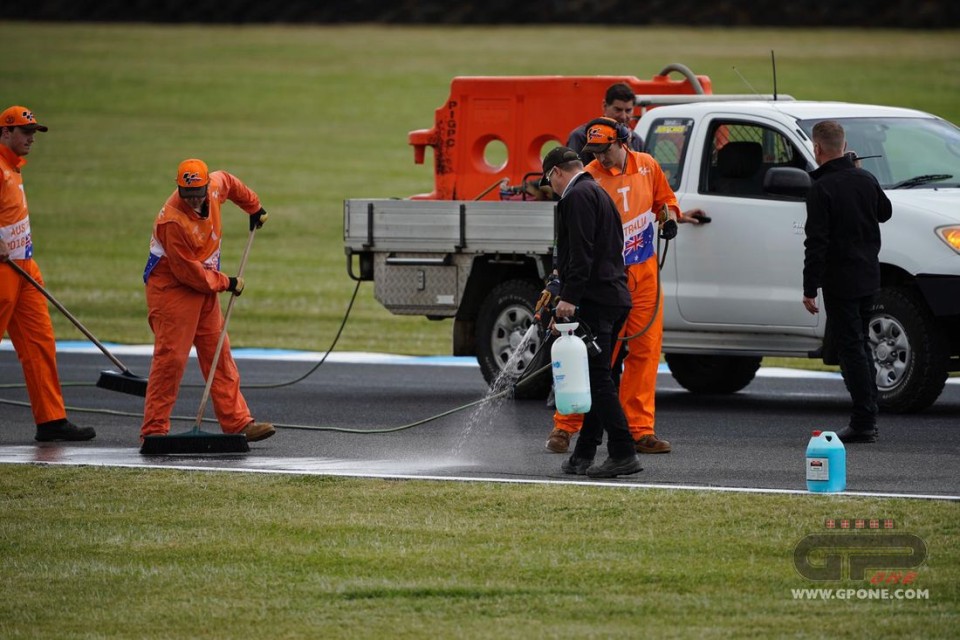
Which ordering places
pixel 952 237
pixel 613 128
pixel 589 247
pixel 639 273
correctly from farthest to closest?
pixel 952 237, pixel 639 273, pixel 613 128, pixel 589 247

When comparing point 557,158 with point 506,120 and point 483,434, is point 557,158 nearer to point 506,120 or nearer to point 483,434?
point 483,434

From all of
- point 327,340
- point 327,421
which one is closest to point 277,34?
point 327,340

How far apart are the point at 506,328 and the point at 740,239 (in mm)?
1935

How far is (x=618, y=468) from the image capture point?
9.69 metres

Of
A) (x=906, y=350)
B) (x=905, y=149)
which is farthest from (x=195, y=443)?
(x=905, y=149)


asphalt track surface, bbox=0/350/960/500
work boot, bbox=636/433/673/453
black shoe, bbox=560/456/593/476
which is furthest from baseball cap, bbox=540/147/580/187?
work boot, bbox=636/433/673/453

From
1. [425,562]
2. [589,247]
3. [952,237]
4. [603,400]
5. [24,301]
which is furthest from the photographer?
[952,237]

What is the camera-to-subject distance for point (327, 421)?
1259cm

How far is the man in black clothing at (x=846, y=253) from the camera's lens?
1081cm

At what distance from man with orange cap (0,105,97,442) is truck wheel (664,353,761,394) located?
183 inches

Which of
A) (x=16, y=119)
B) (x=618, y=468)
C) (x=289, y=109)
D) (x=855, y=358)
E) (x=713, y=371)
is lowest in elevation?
(x=289, y=109)

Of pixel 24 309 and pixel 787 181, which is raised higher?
pixel 787 181

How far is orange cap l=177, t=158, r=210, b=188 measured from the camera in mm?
10711

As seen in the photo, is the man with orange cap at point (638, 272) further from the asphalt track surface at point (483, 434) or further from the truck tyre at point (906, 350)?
the truck tyre at point (906, 350)
